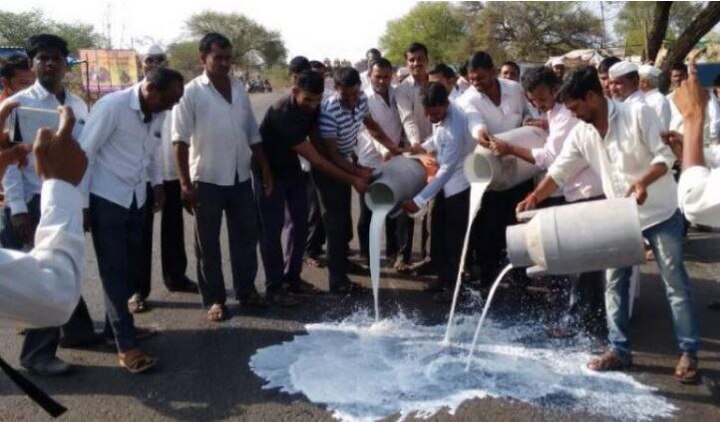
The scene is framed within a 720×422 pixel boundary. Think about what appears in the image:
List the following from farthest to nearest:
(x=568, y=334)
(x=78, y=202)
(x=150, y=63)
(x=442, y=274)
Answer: (x=150, y=63) → (x=442, y=274) → (x=568, y=334) → (x=78, y=202)

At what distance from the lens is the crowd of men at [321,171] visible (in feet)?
11.4

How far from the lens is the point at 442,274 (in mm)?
4910

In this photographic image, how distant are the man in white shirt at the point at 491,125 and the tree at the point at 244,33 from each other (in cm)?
5876

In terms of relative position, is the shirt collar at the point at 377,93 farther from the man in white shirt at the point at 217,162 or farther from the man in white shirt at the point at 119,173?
the man in white shirt at the point at 119,173

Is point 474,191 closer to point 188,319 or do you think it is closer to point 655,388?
point 655,388

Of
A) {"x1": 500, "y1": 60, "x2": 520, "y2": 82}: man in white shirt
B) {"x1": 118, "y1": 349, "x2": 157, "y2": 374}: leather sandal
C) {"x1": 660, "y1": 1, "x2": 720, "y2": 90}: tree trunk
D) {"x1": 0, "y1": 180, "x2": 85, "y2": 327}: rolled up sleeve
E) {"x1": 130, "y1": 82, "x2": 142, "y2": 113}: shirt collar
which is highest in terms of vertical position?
{"x1": 660, "y1": 1, "x2": 720, "y2": 90}: tree trunk

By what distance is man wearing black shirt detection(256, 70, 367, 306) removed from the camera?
4.52 meters

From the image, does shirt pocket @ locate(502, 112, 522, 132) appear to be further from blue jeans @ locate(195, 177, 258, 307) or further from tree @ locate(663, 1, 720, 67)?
tree @ locate(663, 1, 720, 67)

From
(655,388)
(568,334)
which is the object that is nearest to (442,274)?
(568,334)

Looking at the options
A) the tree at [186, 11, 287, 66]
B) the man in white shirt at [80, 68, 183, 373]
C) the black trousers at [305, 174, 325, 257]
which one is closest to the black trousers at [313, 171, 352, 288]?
the black trousers at [305, 174, 325, 257]

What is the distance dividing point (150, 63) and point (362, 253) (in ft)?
8.15

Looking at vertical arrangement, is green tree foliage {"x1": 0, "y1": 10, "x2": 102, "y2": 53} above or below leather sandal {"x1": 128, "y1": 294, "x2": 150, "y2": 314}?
above

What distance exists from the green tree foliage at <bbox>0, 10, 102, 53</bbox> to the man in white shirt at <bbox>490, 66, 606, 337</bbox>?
32825mm

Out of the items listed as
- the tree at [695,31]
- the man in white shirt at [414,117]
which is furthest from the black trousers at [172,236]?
the tree at [695,31]
